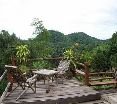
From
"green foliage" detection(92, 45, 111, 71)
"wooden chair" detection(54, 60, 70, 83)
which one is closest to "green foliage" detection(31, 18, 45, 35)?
"green foliage" detection(92, 45, 111, 71)

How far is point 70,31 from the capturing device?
53.9 m

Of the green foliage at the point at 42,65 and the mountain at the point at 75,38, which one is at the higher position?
the mountain at the point at 75,38

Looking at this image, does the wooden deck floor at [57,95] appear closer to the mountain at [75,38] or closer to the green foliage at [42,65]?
the green foliage at [42,65]

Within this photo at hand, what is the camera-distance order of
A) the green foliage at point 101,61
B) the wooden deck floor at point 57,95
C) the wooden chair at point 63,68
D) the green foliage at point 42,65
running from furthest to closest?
the green foliage at point 101,61 < the green foliage at point 42,65 < the wooden chair at point 63,68 < the wooden deck floor at point 57,95

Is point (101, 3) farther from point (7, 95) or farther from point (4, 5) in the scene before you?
point (7, 95)

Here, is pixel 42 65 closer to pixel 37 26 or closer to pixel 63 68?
pixel 63 68

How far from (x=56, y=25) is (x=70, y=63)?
33.2m

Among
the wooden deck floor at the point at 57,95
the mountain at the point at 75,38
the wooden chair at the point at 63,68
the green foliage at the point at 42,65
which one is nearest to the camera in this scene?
the wooden deck floor at the point at 57,95

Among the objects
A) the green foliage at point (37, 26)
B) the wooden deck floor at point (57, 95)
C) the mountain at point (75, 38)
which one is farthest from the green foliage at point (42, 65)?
the mountain at point (75, 38)

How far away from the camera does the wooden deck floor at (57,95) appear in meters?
8.96

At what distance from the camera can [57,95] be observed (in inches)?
376

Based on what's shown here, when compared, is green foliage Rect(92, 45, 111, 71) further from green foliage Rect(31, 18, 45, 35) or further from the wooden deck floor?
the wooden deck floor

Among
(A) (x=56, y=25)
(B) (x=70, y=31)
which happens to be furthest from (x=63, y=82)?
(B) (x=70, y=31)

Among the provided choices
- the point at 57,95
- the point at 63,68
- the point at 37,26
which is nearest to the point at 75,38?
the point at 37,26
